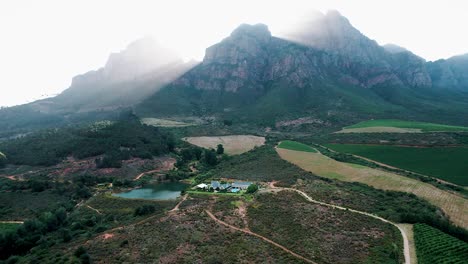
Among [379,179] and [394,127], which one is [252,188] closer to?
[379,179]

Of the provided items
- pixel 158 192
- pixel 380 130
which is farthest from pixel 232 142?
pixel 380 130

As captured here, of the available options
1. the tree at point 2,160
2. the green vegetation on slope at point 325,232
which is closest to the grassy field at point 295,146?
the green vegetation on slope at point 325,232

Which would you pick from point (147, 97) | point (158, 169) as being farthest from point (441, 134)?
point (147, 97)

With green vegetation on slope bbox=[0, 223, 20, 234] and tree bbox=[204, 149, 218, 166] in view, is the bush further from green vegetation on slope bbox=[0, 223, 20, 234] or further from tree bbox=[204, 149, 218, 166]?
tree bbox=[204, 149, 218, 166]

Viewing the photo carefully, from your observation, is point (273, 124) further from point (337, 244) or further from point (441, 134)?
point (337, 244)

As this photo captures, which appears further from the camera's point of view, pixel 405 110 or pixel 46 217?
pixel 405 110

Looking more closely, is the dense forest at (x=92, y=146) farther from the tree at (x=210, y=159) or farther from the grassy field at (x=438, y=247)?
the grassy field at (x=438, y=247)

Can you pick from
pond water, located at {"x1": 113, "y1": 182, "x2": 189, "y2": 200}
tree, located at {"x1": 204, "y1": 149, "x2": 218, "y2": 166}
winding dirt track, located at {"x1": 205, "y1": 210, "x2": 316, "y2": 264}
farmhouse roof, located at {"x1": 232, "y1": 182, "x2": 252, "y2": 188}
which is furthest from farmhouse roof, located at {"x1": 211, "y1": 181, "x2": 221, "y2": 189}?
tree, located at {"x1": 204, "y1": 149, "x2": 218, "y2": 166}
